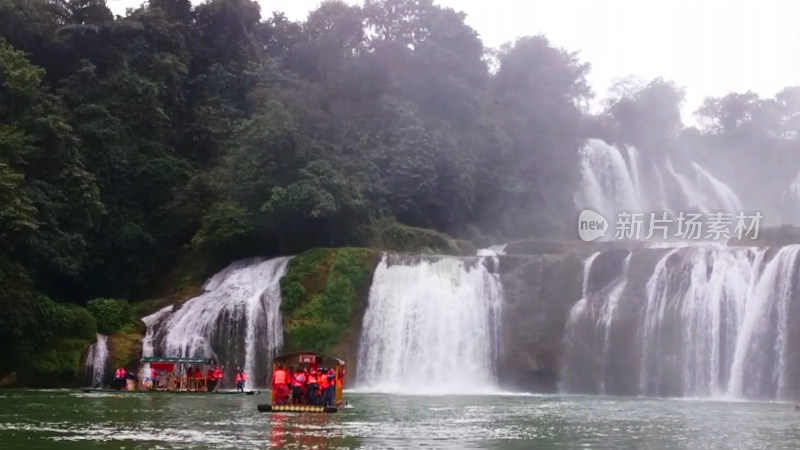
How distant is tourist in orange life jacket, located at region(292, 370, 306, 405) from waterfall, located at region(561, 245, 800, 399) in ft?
50.2

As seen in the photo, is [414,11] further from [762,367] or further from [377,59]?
[762,367]

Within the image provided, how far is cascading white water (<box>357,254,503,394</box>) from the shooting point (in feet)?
136

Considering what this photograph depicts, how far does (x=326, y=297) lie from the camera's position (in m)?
43.2

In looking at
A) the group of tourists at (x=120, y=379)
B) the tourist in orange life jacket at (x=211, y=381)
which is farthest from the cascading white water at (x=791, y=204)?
the group of tourists at (x=120, y=379)

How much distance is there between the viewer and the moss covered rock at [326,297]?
4225 centimetres

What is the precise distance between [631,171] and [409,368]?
3429 cm

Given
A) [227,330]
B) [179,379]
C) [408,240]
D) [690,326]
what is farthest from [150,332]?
[690,326]

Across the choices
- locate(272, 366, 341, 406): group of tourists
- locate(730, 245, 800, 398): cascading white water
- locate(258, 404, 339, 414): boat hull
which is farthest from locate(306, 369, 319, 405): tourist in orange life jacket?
locate(730, 245, 800, 398): cascading white water

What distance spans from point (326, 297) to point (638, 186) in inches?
1355

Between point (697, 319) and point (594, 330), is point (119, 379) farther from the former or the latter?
point (697, 319)

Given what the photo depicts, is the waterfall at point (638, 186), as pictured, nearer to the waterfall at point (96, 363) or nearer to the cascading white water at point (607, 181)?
the cascading white water at point (607, 181)

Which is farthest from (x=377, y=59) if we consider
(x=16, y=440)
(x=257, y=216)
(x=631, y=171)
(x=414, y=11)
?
(x=16, y=440)

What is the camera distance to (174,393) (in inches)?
1459

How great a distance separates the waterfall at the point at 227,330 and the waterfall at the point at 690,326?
11931mm
